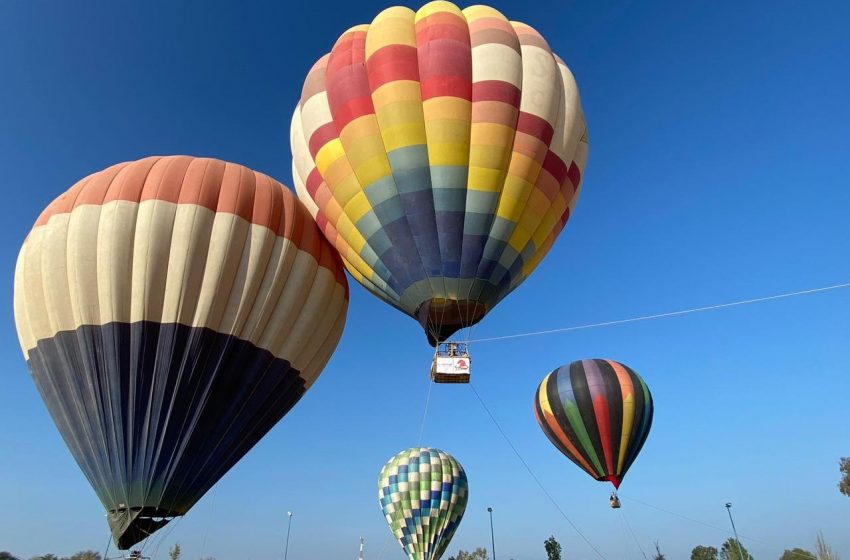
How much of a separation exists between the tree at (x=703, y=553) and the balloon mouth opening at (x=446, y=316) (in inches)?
2995

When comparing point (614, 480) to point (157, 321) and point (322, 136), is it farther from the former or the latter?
point (157, 321)

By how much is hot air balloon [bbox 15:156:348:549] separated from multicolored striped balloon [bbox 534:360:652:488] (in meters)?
12.0

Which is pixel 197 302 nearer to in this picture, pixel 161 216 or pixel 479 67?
pixel 161 216

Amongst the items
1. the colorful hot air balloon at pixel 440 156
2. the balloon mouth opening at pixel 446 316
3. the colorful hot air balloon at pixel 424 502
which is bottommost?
the colorful hot air balloon at pixel 424 502

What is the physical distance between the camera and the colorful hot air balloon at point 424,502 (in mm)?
23516

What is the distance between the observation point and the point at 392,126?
32.4 ft

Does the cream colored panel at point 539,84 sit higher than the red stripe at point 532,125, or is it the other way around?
the cream colored panel at point 539,84

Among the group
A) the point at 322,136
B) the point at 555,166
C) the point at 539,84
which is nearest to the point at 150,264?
the point at 322,136

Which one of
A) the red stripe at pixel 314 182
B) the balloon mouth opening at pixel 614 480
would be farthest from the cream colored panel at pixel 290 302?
the balloon mouth opening at pixel 614 480

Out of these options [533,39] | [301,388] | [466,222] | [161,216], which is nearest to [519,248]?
[466,222]

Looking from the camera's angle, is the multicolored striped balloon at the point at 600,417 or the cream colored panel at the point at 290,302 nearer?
the cream colored panel at the point at 290,302

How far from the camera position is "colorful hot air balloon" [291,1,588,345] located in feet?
32.1

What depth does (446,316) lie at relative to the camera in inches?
401

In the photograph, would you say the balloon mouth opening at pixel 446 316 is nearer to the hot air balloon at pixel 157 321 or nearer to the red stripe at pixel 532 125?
the hot air balloon at pixel 157 321
